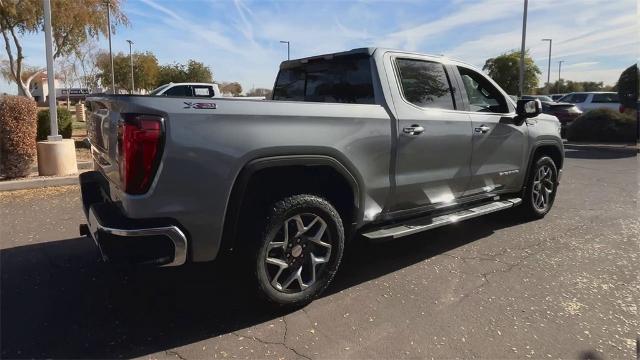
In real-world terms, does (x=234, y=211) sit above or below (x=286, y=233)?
above

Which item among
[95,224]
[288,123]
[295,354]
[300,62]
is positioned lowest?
[295,354]

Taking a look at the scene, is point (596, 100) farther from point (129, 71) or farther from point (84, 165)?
point (129, 71)

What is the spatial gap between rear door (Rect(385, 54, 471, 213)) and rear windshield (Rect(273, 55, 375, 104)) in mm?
232

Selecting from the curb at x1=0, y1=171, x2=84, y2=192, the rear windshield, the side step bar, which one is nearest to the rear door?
the side step bar

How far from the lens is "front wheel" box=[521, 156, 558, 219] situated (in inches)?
221

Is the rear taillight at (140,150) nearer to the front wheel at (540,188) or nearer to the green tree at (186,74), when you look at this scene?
the front wheel at (540,188)

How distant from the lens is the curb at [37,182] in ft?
23.6

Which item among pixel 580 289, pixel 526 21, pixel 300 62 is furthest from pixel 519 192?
pixel 526 21

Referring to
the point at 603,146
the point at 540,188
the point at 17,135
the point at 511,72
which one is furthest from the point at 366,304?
the point at 511,72

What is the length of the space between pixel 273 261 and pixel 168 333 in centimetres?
81

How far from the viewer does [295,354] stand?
284 cm

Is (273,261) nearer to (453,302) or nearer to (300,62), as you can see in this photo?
(453,302)

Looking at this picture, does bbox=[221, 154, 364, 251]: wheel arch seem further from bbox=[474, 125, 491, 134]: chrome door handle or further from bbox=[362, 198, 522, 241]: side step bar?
bbox=[474, 125, 491, 134]: chrome door handle

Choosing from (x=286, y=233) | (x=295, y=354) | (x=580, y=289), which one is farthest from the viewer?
(x=580, y=289)
